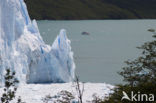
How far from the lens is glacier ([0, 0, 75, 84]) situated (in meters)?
21.5

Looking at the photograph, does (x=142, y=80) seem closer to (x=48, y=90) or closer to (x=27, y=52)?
(x=48, y=90)

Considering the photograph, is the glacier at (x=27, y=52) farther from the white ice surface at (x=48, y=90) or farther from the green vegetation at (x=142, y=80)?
the green vegetation at (x=142, y=80)

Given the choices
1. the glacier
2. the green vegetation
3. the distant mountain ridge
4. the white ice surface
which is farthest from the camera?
the distant mountain ridge

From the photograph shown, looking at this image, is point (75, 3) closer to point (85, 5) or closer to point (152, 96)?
point (85, 5)

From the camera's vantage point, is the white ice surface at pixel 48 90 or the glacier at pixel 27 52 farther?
the glacier at pixel 27 52

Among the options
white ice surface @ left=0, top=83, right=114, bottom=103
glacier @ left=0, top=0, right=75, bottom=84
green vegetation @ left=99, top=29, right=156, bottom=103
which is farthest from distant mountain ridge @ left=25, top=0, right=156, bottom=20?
green vegetation @ left=99, top=29, right=156, bottom=103

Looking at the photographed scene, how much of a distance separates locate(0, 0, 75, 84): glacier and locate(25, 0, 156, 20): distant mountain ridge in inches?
4537

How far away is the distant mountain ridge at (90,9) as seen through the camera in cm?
14525

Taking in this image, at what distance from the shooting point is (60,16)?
480 ft

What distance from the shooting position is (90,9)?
510 feet

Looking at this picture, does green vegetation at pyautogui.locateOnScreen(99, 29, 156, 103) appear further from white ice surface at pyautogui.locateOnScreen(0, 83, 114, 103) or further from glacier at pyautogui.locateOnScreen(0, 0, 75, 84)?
glacier at pyautogui.locateOnScreen(0, 0, 75, 84)

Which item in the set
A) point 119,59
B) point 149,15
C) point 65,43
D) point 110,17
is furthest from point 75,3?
point 65,43

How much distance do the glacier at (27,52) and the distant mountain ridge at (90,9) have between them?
115244mm

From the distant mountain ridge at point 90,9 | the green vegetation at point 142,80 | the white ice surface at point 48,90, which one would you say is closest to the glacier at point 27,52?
the white ice surface at point 48,90
